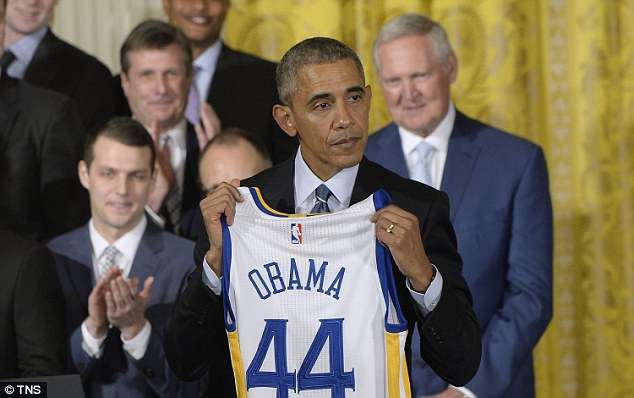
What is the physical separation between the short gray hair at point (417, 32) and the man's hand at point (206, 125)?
0.64 m

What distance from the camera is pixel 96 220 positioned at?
12.3 feet

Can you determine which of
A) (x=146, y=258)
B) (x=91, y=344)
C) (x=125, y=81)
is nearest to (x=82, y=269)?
(x=146, y=258)

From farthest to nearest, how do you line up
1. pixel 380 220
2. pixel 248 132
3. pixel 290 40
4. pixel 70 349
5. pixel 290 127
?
pixel 290 40 → pixel 248 132 → pixel 70 349 → pixel 290 127 → pixel 380 220

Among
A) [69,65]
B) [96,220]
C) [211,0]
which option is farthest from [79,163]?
[211,0]

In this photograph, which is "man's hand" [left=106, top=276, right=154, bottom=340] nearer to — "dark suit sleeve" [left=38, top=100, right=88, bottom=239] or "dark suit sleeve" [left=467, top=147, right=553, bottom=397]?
"dark suit sleeve" [left=38, top=100, right=88, bottom=239]

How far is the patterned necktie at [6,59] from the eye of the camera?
13.6 ft

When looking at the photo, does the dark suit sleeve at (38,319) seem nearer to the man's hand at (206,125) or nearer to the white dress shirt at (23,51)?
the man's hand at (206,125)

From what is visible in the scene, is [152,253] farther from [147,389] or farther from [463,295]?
[463,295]

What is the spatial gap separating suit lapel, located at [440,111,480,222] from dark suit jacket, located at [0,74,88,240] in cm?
125

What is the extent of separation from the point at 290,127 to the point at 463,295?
0.51 meters

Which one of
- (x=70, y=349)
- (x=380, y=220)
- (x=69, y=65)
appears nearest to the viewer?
(x=380, y=220)

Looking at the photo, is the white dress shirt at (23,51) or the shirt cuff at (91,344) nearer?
the shirt cuff at (91,344)

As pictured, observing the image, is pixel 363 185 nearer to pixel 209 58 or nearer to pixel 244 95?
pixel 244 95

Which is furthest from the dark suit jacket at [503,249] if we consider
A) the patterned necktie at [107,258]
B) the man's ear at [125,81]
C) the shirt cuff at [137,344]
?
the man's ear at [125,81]
